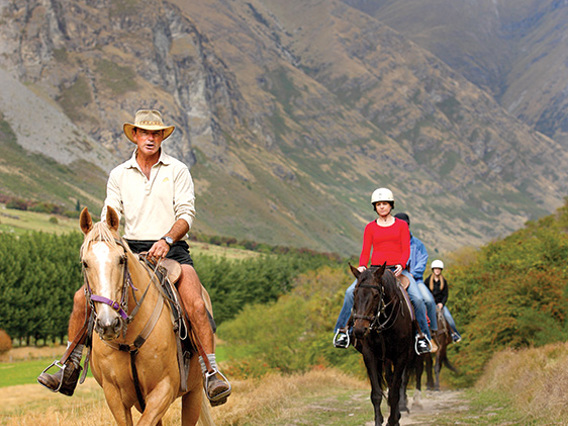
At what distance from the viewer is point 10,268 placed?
7719cm

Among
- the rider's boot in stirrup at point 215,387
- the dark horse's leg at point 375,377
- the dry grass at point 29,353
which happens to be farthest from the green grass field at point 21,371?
the rider's boot in stirrup at point 215,387

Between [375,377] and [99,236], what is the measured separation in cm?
655

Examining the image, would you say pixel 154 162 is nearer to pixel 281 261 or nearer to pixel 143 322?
pixel 143 322

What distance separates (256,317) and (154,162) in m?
52.9

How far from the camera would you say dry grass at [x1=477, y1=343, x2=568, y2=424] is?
1199 centimetres

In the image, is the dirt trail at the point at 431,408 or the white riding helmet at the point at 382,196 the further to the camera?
the dirt trail at the point at 431,408

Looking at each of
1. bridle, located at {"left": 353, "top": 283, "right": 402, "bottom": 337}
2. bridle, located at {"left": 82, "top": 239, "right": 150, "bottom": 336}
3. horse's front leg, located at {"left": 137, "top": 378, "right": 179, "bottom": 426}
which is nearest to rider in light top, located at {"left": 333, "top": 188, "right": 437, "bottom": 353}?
bridle, located at {"left": 353, "top": 283, "right": 402, "bottom": 337}

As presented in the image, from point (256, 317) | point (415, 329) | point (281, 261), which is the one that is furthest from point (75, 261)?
point (415, 329)

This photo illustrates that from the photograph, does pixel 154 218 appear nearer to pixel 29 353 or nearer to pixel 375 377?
pixel 375 377

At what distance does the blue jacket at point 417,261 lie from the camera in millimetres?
14516

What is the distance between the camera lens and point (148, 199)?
26.8ft

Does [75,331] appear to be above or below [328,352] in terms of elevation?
above

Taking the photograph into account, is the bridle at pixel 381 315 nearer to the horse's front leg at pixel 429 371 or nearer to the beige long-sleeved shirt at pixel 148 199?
the beige long-sleeved shirt at pixel 148 199

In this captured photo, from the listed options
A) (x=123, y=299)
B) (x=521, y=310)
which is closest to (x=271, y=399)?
(x=123, y=299)
